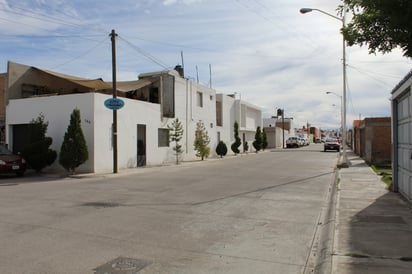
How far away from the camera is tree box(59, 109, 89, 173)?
19531mm

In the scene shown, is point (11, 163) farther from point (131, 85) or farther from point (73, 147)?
point (131, 85)

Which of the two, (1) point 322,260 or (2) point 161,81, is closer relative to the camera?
(1) point 322,260

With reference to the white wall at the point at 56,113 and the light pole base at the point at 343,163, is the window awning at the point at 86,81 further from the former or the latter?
the light pole base at the point at 343,163

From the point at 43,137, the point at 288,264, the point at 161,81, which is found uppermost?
the point at 161,81

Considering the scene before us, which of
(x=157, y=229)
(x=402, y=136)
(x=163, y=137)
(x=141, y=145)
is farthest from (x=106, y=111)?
(x=402, y=136)

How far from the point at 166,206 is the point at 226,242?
3895 millimetres

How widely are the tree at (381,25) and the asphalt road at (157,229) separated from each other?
3.41 meters

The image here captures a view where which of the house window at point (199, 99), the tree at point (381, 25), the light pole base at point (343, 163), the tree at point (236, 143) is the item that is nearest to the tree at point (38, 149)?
the light pole base at point (343, 163)

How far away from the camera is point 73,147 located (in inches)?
770

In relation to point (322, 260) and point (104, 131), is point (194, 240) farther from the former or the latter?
point (104, 131)

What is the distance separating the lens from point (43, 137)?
2077 cm

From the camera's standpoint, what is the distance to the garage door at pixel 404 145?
10.5m

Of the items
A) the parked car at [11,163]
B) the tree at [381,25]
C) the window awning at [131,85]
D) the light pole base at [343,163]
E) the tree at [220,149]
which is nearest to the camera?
the tree at [381,25]

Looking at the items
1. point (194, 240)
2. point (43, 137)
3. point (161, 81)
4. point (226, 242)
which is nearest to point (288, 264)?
point (226, 242)
